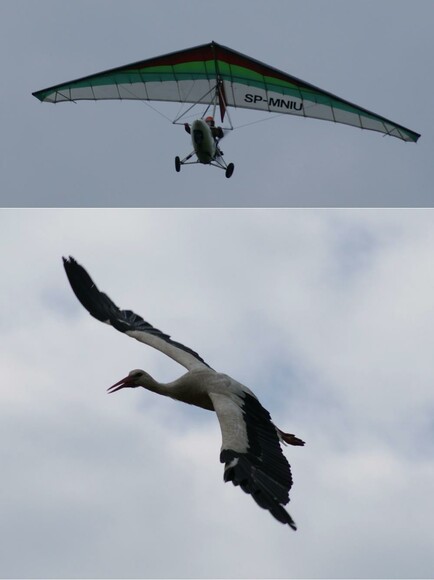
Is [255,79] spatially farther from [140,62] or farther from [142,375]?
[142,375]

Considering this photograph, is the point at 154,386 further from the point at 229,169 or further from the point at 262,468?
the point at 229,169

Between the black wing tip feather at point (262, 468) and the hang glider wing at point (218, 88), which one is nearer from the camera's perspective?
the black wing tip feather at point (262, 468)

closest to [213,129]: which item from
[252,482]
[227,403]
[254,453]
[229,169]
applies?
[229,169]

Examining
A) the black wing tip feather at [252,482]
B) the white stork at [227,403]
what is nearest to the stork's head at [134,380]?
the white stork at [227,403]

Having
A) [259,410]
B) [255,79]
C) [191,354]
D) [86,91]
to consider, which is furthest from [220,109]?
[259,410]

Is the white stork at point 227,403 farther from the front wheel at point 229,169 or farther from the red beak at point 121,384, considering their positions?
the front wheel at point 229,169

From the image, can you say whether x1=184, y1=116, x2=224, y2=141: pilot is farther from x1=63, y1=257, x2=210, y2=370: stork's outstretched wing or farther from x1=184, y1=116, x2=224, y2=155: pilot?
x1=63, y1=257, x2=210, y2=370: stork's outstretched wing

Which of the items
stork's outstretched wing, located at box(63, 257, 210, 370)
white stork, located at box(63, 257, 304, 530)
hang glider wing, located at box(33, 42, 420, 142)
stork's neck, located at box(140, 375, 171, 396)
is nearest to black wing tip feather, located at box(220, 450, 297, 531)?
→ white stork, located at box(63, 257, 304, 530)
